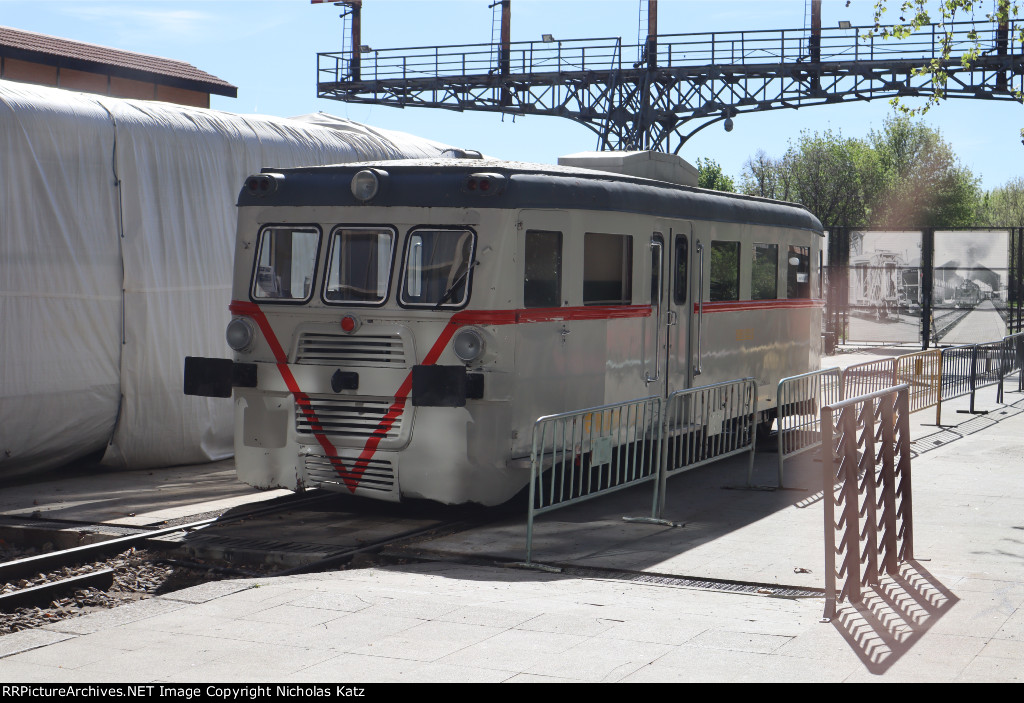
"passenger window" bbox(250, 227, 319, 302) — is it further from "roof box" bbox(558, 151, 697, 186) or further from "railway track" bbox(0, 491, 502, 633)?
"roof box" bbox(558, 151, 697, 186)

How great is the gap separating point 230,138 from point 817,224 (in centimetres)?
748

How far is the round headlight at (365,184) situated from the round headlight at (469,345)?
4.60ft

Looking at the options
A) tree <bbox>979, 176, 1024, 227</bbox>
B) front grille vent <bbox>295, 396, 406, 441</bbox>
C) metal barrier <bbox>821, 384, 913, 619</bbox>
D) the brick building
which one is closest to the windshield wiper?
front grille vent <bbox>295, 396, 406, 441</bbox>

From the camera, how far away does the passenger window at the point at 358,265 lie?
10.1 metres

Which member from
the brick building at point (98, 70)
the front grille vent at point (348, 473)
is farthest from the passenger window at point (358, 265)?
the brick building at point (98, 70)

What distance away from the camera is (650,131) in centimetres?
3666

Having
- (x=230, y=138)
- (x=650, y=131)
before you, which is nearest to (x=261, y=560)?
(x=230, y=138)

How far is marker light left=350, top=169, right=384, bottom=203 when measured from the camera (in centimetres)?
1007

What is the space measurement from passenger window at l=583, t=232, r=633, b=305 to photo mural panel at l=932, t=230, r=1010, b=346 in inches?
786

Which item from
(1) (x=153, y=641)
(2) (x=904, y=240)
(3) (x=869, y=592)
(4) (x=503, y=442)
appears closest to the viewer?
(1) (x=153, y=641)

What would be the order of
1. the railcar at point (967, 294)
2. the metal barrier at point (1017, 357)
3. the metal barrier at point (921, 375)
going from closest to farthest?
1. the metal barrier at point (921, 375)
2. the metal barrier at point (1017, 357)
3. the railcar at point (967, 294)

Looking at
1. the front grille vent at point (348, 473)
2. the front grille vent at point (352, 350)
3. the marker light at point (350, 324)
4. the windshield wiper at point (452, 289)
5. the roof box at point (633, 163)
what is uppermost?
the roof box at point (633, 163)

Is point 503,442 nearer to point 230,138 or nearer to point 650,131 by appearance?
point 230,138

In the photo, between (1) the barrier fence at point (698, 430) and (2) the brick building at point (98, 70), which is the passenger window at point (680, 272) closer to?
(1) the barrier fence at point (698, 430)
